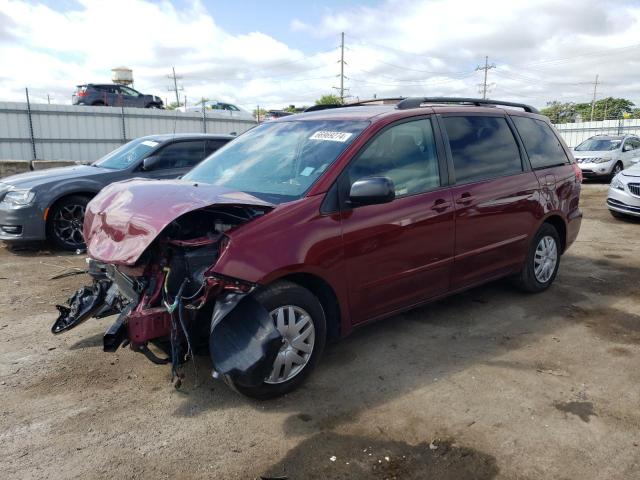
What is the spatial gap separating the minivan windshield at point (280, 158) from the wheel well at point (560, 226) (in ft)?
8.56

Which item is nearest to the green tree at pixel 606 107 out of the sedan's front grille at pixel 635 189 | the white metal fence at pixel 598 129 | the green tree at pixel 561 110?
the green tree at pixel 561 110

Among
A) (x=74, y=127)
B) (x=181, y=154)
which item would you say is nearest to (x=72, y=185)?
(x=181, y=154)

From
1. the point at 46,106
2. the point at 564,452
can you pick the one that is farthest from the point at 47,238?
the point at 46,106

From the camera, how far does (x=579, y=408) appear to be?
310 centimetres

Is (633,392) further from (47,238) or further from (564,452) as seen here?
(47,238)

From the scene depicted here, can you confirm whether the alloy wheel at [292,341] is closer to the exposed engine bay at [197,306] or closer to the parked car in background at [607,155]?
the exposed engine bay at [197,306]

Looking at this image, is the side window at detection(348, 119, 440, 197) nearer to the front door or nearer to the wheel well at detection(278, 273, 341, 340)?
the front door

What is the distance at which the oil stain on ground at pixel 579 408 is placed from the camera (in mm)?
3021

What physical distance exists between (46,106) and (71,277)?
13036mm

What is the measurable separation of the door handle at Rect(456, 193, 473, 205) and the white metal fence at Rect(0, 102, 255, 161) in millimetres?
15764

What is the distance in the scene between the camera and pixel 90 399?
10.6ft

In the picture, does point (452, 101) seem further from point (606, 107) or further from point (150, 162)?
point (606, 107)

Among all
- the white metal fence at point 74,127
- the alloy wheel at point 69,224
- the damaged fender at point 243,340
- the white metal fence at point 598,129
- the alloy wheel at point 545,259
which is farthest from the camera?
the white metal fence at point 598,129

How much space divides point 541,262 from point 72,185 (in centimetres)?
593
